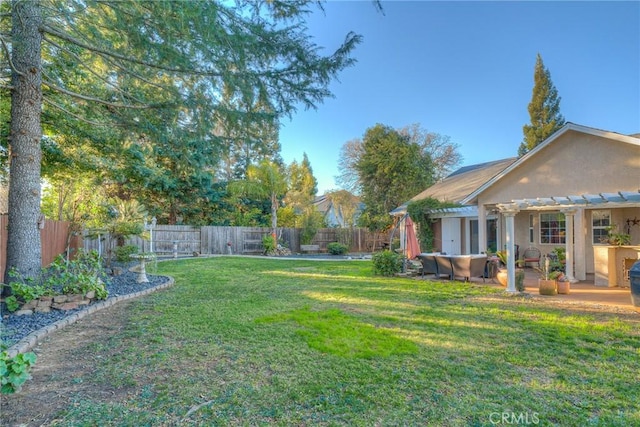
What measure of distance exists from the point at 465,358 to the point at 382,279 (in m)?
6.14

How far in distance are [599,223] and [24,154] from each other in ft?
48.2

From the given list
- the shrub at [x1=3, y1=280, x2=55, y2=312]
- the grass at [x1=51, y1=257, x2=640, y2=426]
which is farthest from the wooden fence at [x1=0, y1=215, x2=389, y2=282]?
the grass at [x1=51, y1=257, x2=640, y2=426]

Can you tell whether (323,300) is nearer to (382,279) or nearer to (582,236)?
(382,279)

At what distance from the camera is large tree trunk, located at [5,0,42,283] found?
5.92m

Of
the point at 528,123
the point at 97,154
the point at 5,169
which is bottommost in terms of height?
the point at 5,169

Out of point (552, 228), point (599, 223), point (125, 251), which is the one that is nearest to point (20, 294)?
point (125, 251)

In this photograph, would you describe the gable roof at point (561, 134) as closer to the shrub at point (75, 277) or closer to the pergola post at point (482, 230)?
the pergola post at point (482, 230)

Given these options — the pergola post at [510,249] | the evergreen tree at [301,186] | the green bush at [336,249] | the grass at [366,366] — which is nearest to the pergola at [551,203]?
the pergola post at [510,249]

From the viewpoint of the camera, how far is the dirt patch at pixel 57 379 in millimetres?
2721

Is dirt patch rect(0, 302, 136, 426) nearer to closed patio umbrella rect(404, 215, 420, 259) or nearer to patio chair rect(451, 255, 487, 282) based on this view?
closed patio umbrella rect(404, 215, 420, 259)

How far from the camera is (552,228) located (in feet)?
38.4

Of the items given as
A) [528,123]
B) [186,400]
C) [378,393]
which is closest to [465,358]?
[378,393]

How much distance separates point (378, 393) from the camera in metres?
3.04
